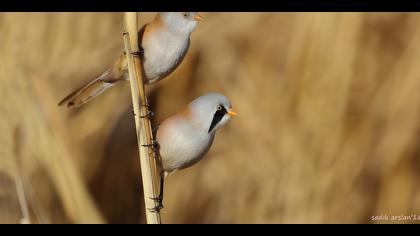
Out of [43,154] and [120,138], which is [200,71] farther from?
[43,154]

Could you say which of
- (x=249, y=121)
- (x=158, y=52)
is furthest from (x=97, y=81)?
(x=249, y=121)

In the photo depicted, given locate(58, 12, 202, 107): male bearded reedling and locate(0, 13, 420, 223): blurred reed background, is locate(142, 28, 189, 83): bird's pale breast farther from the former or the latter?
locate(0, 13, 420, 223): blurred reed background

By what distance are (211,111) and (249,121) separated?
1.20 meters

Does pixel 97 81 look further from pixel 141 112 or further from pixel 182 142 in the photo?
pixel 141 112

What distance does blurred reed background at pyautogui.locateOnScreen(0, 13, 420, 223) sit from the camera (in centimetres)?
290

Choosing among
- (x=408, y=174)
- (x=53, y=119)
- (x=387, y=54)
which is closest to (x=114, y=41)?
(x=53, y=119)

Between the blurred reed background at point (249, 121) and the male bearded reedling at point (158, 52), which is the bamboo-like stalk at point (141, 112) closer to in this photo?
the male bearded reedling at point (158, 52)

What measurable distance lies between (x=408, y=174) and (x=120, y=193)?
167 cm

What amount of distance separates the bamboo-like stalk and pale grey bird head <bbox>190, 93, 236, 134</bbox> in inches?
15.2

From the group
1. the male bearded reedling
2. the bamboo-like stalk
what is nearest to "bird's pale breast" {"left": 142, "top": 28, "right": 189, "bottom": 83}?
the male bearded reedling

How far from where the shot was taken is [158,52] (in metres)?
1.99

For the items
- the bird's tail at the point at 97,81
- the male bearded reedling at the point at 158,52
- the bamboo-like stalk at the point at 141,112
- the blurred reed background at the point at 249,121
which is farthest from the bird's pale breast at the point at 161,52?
the blurred reed background at the point at 249,121

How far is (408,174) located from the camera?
3262 mm

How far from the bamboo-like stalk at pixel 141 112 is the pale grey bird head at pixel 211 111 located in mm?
385
